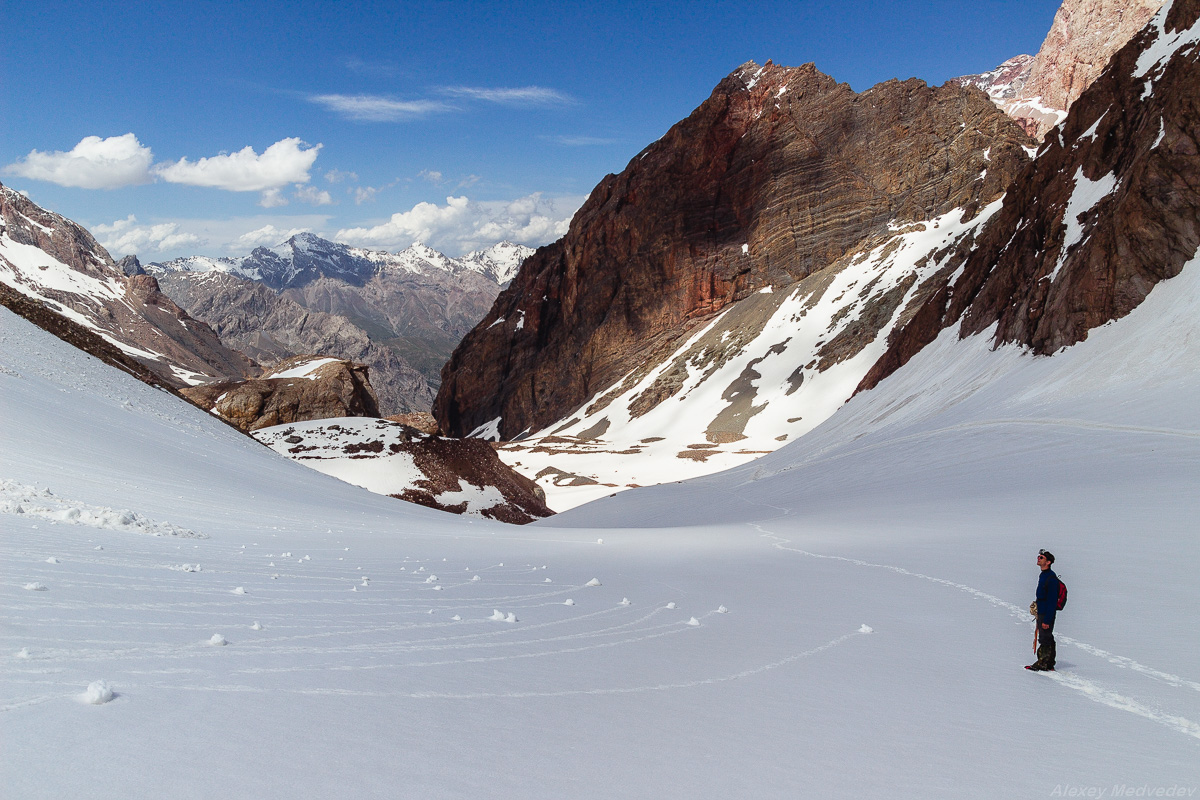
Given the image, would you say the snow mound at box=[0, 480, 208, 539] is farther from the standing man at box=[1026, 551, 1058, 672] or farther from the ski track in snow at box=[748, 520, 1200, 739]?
the ski track in snow at box=[748, 520, 1200, 739]

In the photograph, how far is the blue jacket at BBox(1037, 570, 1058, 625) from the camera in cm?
678

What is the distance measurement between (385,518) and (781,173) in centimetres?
10763

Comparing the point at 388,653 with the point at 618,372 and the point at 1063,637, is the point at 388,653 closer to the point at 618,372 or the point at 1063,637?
the point at 1063,637

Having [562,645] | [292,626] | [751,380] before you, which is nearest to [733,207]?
[751,380]

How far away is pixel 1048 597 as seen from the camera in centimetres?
689

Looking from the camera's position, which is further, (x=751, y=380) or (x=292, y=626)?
(x=751, y=380)

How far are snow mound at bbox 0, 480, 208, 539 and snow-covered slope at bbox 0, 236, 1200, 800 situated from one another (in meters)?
0.07

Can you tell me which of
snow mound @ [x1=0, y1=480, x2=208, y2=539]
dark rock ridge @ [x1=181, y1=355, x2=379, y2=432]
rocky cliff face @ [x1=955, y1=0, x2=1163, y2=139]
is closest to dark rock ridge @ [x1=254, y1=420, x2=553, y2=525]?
dark rock ridge @ [x1=181, y1=355, x2=379, y2=432]

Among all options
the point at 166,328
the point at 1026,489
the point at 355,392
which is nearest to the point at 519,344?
the point at 355,392

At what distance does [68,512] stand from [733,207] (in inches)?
4679

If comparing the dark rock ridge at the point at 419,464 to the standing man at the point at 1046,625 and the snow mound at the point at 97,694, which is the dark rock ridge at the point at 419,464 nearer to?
the standing man at the point at 1046,625

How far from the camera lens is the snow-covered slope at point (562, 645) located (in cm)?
362

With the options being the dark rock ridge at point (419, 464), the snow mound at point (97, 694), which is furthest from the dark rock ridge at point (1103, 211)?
the snow mound at point (97, 694)

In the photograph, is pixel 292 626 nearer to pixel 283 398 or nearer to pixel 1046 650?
pixel 1046 650
